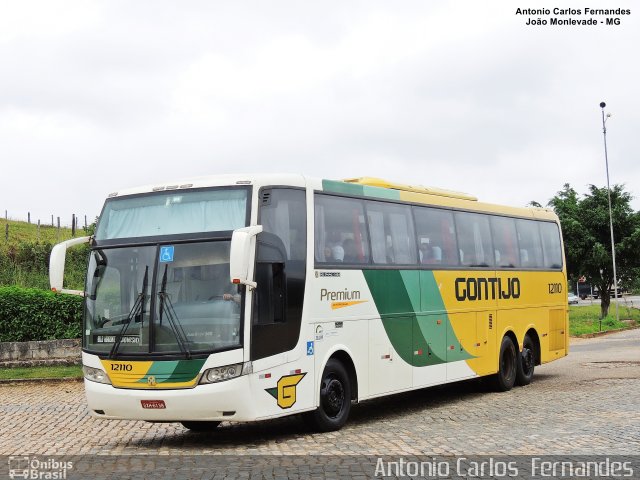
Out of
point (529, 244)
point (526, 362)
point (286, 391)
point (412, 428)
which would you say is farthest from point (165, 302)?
point (529, 244)

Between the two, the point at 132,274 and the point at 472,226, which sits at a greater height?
the point at 472,226

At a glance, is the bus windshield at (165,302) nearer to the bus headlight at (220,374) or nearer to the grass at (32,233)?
the bus headlight at (220,374)

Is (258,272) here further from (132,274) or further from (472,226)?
(472,226)

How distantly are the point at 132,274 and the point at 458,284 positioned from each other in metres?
7.05

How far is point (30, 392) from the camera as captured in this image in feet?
68.1

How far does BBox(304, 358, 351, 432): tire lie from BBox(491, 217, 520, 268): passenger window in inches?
257

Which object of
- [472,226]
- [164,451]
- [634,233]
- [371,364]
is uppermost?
[634,233]

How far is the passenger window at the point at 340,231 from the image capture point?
13648 mm

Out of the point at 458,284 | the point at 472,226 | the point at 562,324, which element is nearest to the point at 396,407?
the point at 458,284

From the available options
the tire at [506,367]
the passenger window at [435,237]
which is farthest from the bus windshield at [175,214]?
the tire at [506,367]

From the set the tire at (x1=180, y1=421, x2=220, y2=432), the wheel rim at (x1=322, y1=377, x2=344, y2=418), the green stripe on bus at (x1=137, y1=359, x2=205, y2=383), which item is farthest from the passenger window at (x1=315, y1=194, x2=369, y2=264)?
the tire at (x1=180, y1=421, x2=220, y2=432)

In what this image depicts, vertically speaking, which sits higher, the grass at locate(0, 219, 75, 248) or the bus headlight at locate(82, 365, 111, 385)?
the grass at locate(0, 219, 75, 248)

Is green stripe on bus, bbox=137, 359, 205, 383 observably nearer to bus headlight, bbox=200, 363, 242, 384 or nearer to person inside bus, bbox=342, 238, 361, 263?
bus headlight, bbox=200, 363, 242, 384

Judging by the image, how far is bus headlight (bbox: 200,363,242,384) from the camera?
1174cm
